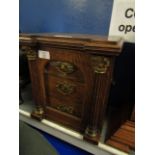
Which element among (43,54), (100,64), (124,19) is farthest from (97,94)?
(124,19)

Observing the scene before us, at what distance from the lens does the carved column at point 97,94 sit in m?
0.52

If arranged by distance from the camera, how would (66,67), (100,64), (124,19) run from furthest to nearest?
(124,19)
(66,67)
(100,64)

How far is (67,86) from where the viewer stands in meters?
0.66

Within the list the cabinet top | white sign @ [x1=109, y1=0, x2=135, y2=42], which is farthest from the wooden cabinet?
white sign @ [x1=109, y1=0, x2=135, y2=42]

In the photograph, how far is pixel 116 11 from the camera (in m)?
0.77

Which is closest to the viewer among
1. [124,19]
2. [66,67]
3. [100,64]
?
[100,64]

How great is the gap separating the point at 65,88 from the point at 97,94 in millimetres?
153

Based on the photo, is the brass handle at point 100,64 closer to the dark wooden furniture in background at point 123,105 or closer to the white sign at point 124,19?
the dark wooden furniture in background at point 123,105

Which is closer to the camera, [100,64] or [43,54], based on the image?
[100,64]

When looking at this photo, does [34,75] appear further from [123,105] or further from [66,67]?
[123,105]
